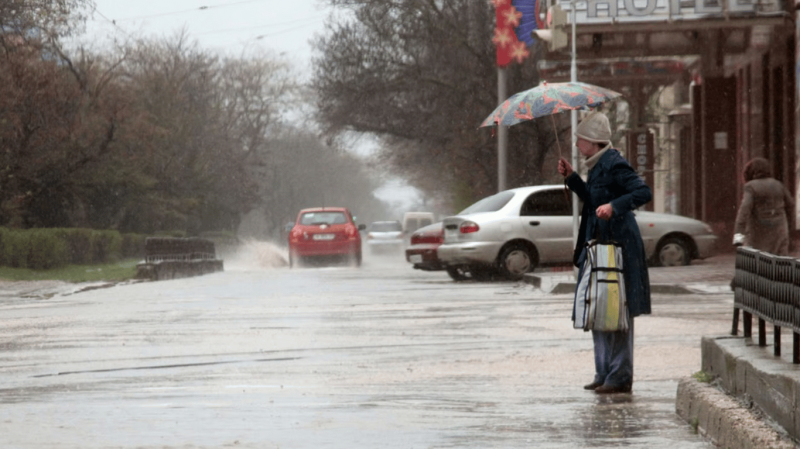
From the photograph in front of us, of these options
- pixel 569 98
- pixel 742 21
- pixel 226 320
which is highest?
pixel 742 21

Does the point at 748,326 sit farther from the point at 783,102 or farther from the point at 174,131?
the point at 174,131

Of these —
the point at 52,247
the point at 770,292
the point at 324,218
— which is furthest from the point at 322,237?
the point at 770,292

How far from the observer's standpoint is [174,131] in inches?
2244

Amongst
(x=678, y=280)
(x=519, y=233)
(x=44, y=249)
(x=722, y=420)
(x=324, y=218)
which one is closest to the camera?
(x=722, y=420)

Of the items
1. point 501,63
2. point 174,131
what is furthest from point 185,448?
point 174,131

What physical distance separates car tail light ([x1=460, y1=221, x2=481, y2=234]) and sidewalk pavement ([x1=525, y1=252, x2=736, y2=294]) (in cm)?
126

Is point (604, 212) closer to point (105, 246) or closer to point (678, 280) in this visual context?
point (678, 280)

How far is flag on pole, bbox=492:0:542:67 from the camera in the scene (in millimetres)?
33312

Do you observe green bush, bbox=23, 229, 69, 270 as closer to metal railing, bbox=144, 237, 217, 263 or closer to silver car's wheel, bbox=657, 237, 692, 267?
metal railing, bbox=144, 237, 217, 263

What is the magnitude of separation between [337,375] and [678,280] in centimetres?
1094

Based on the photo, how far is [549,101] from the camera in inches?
398

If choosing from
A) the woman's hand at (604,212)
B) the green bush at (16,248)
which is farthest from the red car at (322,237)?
the woman's hand at (604,212)

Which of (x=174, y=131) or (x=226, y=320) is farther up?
(x=174, y=131)

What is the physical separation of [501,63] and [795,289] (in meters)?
28.2
